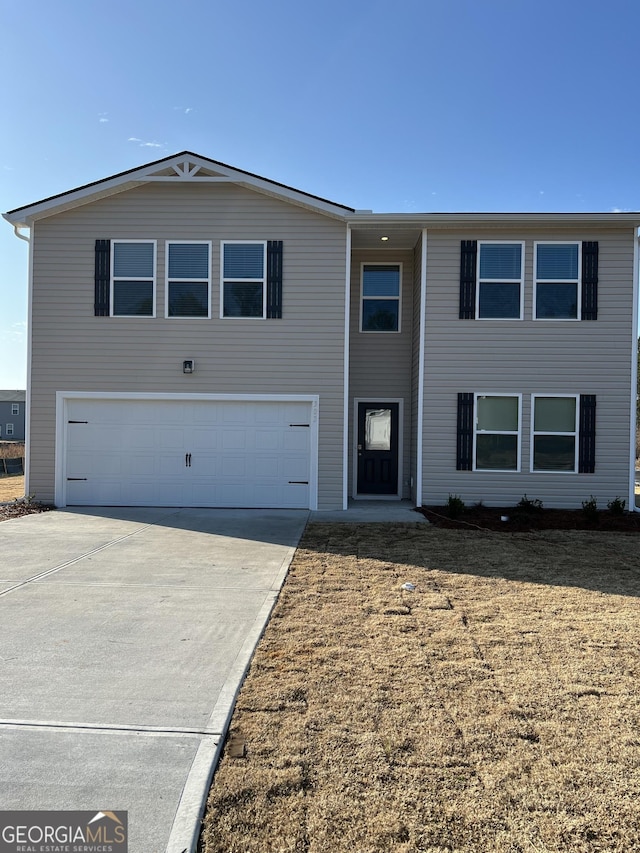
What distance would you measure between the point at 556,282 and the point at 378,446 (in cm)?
460

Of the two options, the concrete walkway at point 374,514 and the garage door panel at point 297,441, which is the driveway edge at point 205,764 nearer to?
the concrete walkway at point 374,514

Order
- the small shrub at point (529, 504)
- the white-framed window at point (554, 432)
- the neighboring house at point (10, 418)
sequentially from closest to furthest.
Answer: the small shrub at point (529, 504)
the white-framed window at point (554, 432)
the neighboring house at point (10, 418)

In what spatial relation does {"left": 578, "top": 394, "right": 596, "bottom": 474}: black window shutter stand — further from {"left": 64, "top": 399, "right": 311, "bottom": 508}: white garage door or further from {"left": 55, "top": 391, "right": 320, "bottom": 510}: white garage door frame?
{"left": 64, "top": 399, "right": 311, "bottom": 508}: white garage door

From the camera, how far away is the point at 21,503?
33.6 feet

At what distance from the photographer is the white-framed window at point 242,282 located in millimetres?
10188

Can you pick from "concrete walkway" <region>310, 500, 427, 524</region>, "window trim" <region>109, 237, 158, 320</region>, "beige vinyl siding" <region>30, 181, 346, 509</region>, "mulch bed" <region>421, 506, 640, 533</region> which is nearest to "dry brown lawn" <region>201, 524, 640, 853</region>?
"mulch bed" <region>421, 506, 640, 533</region>

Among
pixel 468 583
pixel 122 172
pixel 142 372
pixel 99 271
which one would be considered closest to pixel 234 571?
pixel 468 583

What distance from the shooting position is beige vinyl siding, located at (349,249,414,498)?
1141 centimetres

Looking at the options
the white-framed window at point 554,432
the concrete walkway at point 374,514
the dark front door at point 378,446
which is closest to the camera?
the concrete walkway at point 374,514

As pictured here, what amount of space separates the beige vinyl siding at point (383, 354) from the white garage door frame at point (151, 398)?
1477 millimetres

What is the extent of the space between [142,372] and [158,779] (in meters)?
8.63

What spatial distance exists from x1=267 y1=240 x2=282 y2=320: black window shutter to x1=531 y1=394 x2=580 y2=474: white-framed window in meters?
4.97

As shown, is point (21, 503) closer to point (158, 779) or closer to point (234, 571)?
point (234, 571)

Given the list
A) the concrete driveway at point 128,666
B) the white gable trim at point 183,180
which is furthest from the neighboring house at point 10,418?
the concrete driveway at point 128,666
